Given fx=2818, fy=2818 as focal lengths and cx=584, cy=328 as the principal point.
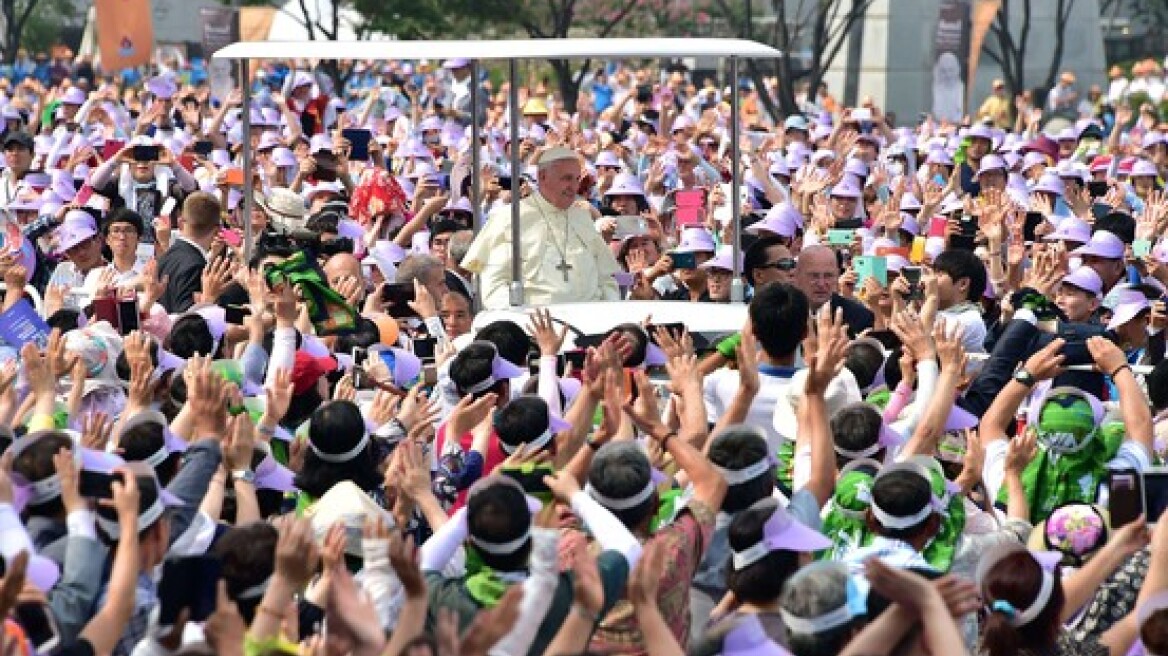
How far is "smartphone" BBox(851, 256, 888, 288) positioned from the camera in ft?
43.4

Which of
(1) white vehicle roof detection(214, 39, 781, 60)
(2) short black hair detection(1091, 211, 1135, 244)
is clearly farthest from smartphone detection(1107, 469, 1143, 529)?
(2) short black hair detection(1091, 211, 1135, 244)

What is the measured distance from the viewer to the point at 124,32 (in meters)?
30.6

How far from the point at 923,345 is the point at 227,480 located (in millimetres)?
2577

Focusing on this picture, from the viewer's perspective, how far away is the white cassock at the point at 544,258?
12.4m

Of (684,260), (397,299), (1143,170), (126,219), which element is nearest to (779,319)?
(397,299)

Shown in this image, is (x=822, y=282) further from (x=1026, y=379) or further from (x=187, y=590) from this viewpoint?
(x=187, y=590)

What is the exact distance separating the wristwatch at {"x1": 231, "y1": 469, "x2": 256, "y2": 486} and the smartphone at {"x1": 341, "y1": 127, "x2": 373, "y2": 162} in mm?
11372

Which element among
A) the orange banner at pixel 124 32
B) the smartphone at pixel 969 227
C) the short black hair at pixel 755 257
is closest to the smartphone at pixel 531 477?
the short black hair at pixel 755 257

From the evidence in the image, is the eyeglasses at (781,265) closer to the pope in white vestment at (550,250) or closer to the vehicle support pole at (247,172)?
the pope in white vestment at (550,250)

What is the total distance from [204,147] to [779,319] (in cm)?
1414

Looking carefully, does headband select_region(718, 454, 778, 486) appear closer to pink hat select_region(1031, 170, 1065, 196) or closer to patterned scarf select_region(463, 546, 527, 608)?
patterned scarf select_region(463, 546, 527, 608)

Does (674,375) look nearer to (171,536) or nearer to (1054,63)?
(171,536)

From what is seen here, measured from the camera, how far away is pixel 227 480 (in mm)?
8203

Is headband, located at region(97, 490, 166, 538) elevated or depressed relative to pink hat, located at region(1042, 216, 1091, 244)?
elevated
